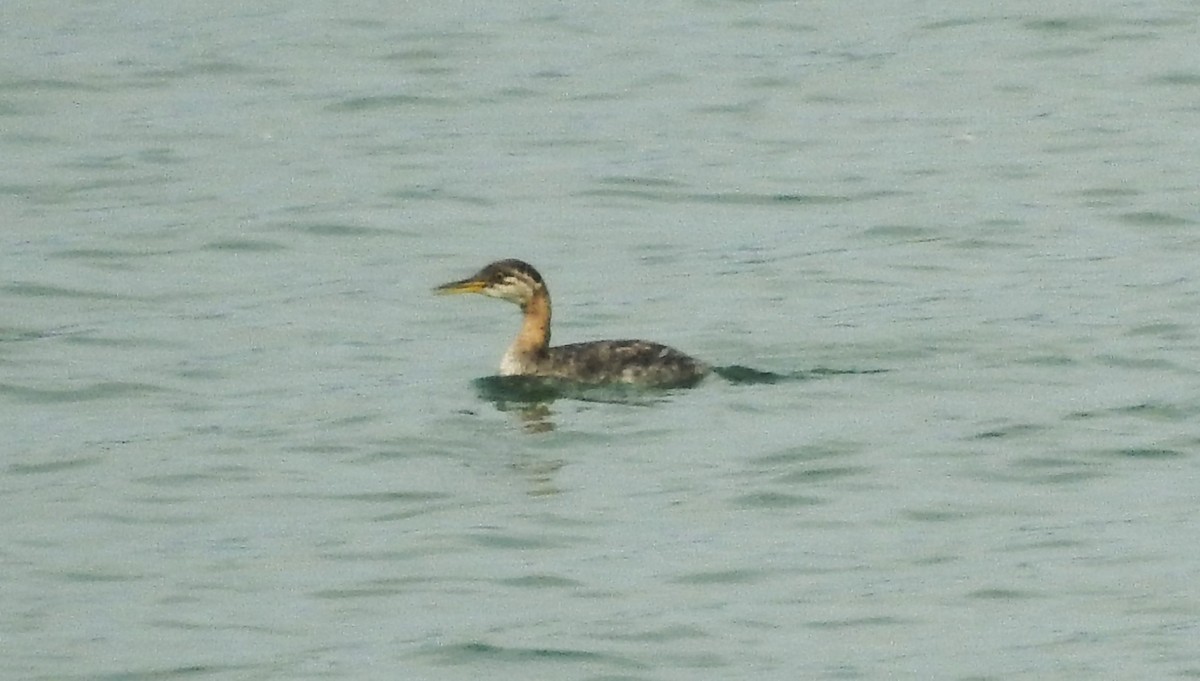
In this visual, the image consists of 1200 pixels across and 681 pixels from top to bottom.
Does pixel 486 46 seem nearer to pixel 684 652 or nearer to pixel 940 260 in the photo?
pixel 940 260

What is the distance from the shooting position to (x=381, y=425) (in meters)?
16.5

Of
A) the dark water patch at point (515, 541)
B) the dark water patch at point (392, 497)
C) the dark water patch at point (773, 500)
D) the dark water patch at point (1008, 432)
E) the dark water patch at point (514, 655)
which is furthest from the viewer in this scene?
the dark water patch at point (1008, 432)

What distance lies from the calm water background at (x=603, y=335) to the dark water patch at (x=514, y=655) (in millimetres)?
22

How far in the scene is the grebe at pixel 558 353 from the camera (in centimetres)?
1697

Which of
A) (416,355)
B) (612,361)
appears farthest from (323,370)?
(612,361)

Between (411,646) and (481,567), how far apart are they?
1239 mm

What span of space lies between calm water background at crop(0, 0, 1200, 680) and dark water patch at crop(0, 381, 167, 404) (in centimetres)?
6

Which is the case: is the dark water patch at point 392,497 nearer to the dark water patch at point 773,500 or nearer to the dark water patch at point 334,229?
the dark water patch at point 773,500

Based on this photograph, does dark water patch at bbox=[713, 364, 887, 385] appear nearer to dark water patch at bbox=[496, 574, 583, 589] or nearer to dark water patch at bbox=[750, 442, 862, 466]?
dark water patch at bbox=[750, 442, 862, 466]

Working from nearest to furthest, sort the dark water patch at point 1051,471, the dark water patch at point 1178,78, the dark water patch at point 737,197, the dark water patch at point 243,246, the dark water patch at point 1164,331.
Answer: the dark water patch at point 1051,471 < the dark water patch at point 1164,331 < the dark water patch at point 243,246 < the dark water patch at point 737,197 < the dark water patch at point 1178,78

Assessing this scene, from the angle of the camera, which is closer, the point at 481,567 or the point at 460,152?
the point at 481,567

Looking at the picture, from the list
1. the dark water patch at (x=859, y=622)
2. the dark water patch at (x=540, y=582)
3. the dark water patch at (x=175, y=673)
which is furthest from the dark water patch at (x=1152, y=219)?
the dark water patch at (x=175, y=673)

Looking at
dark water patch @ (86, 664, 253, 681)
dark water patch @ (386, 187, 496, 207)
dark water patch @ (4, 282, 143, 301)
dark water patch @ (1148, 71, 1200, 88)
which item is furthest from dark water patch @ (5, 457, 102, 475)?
dark water patch @ (1148, 71, 1200, 88)

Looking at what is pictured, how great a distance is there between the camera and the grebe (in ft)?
55.7
